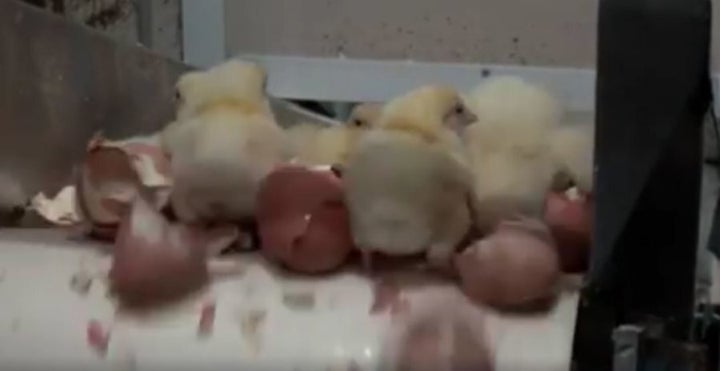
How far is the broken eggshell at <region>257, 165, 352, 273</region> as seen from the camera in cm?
48

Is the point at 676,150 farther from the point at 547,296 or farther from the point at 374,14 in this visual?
the point at 374,14

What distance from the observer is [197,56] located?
96cm

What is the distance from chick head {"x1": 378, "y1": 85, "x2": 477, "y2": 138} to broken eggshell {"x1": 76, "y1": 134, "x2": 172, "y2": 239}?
0.31 feet

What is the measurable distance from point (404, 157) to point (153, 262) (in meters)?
0.09

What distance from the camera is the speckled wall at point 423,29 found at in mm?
957

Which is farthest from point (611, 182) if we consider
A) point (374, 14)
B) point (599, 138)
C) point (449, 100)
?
point (374, 14)

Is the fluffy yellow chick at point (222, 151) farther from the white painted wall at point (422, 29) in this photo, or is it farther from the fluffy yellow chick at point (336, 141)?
the white painted wall at point (422, 29)

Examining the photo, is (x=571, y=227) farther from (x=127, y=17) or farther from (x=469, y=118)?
(x=127, y=17)

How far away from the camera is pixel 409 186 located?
1.50ft

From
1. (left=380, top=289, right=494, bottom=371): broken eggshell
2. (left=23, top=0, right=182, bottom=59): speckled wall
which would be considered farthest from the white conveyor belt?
(left=23, top=0, right=182, bottom=59): speckled wall

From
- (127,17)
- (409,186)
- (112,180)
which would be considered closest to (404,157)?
(409,186)

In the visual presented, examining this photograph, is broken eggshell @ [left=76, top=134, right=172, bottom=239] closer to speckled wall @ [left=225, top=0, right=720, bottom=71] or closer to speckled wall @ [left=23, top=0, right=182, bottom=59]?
speckled wall @ [left=23, top=0, right=182, bottom=59]

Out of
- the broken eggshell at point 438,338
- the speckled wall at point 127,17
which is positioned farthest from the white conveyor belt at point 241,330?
the speckled wall at point 127,17

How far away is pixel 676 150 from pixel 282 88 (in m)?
0.61
